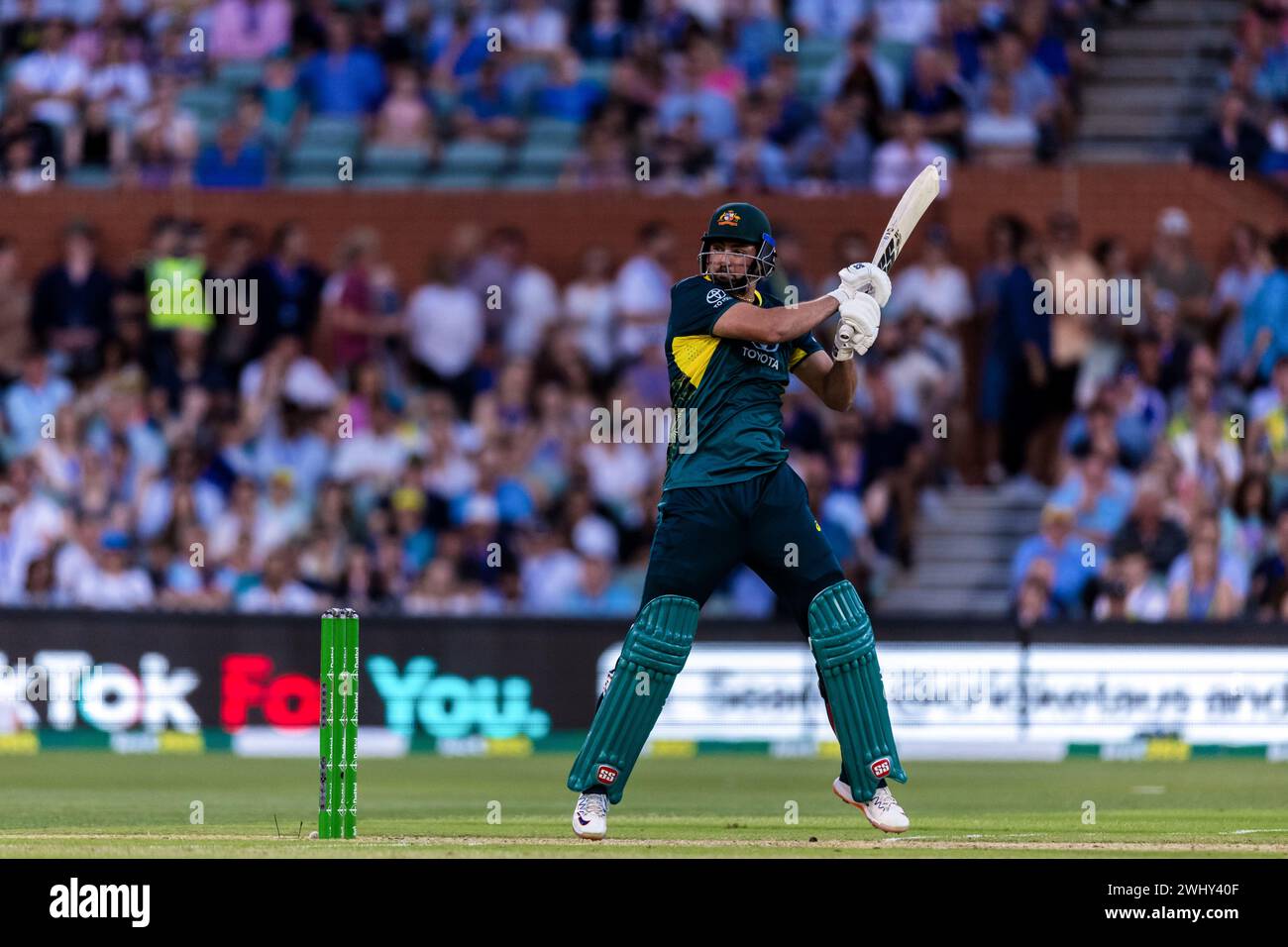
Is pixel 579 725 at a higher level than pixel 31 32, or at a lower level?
lower

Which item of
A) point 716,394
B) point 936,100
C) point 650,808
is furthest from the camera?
point 936,100

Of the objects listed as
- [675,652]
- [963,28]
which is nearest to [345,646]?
[675,652]

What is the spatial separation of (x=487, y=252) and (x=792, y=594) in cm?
1243

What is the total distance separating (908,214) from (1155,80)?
13300mm

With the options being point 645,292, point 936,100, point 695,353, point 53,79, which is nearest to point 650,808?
point 695,353

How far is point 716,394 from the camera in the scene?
10727mm

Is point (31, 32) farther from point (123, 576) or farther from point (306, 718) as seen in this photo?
point (306, 718)

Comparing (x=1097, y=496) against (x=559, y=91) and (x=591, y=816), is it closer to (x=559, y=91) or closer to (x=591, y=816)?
(x=559, y=91)

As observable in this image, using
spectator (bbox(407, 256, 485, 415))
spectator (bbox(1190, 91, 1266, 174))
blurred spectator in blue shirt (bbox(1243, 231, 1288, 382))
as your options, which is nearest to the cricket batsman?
blurred spectator in blue shirt (bbox(1243, 231, 1288, 382))

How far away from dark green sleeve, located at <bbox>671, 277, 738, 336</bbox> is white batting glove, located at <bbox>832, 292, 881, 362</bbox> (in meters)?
0.48

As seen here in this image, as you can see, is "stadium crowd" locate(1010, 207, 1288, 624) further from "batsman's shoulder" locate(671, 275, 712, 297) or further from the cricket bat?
"batsman's shoulder" locate(671, 275, 712, 297)

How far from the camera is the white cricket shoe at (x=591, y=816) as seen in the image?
10570 mm

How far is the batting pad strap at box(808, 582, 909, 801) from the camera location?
1058 centimetres

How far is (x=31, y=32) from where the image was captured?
25.1m
